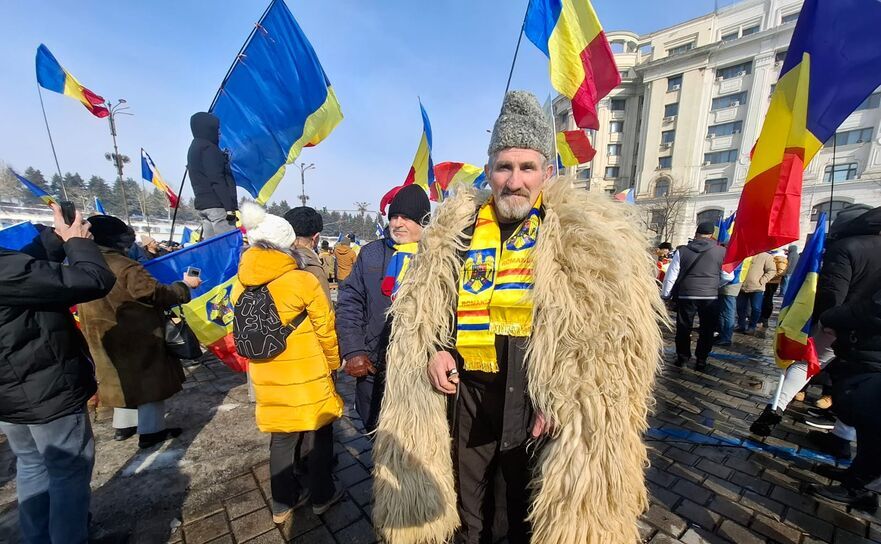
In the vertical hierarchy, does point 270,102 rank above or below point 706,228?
above

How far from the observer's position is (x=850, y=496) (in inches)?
97.8

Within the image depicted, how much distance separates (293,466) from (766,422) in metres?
4.33

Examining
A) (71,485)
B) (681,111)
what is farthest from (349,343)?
(681,111)

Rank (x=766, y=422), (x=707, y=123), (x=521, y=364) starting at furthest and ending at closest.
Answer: (x=707, y=123), (x=766, y=422), (x=521, y=364)

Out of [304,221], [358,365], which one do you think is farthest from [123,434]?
[358,365]

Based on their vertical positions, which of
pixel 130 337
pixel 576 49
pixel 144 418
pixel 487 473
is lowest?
pixel 144 418

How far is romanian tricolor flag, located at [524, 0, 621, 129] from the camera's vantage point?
388 cm

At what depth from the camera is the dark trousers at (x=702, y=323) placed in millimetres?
5000

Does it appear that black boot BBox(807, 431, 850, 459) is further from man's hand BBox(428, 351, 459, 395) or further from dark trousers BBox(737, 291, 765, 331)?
dark trousers BBox(737, 291, 765, 331)

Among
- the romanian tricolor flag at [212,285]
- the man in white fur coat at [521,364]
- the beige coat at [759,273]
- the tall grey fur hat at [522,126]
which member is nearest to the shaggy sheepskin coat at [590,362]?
the man in white fur coat at [521,364]

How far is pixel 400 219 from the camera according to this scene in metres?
2.43

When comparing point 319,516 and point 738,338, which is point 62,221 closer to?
point 319,516

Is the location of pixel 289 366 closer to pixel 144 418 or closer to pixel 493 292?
pixel 493 292

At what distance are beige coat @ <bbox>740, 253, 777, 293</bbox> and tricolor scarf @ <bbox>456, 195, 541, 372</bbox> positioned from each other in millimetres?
7771
